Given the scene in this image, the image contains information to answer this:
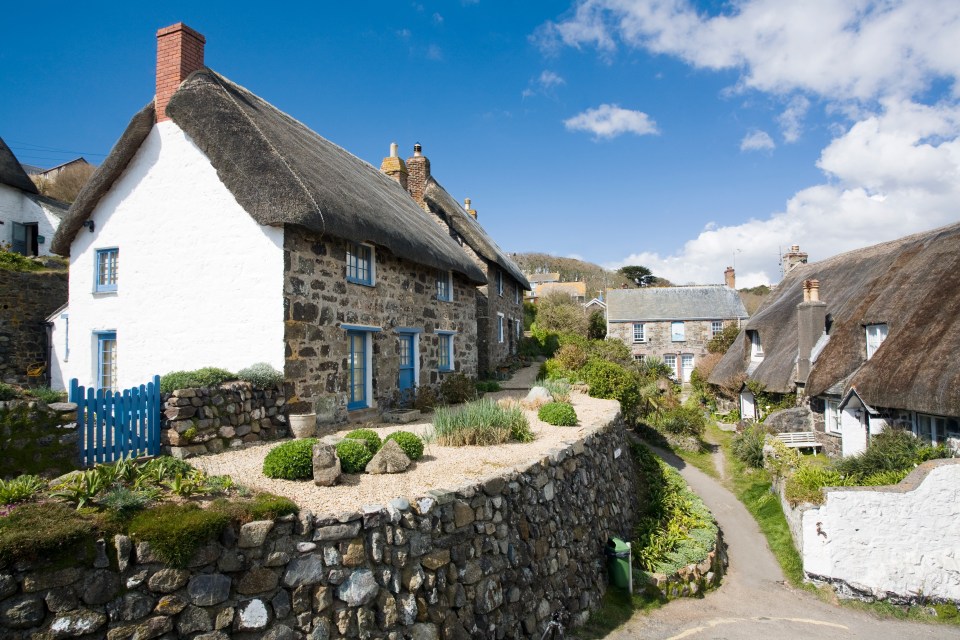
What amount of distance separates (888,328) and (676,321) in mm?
21123

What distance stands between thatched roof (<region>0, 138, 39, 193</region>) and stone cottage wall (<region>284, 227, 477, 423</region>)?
17.7 m

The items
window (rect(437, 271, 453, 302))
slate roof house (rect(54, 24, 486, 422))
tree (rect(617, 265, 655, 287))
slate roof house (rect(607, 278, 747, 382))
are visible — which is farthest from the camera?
tree (rect(617, 265, 655, 287))

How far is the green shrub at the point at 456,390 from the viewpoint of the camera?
14.5 m

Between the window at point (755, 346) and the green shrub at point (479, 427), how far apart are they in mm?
14952

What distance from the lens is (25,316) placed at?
51.6 feet

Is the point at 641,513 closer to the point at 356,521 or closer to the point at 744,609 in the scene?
the point at 744,609

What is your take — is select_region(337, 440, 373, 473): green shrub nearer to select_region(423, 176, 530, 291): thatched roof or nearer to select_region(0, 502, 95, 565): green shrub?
select_region(0, 502, 95, 565): green shrub

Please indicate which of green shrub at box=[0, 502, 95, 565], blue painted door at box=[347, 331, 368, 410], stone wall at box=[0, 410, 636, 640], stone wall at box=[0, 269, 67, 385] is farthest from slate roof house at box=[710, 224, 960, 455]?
stone wall at box=[0, 269, 67, 385]

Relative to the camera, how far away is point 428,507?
5.73m

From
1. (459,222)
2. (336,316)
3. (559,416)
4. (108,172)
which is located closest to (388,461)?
(336,316)

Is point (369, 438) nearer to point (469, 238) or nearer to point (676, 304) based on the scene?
point (469, 238)

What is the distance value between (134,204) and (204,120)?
2507 millimetres

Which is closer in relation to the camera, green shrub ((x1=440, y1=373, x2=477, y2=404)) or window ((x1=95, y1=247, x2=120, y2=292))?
window ((x1=95, y1=247, x2=120, y2=292))

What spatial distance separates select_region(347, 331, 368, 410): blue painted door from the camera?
11.1 meters
